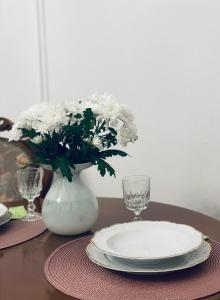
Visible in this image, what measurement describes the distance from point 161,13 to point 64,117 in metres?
0.87

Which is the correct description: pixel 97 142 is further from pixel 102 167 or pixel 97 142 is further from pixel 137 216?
pixel 137 216

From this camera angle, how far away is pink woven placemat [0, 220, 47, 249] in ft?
3.80

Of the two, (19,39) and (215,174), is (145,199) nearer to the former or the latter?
(215,174)

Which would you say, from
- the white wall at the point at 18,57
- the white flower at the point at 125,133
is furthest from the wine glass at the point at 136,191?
the white wall at the point at 18,57

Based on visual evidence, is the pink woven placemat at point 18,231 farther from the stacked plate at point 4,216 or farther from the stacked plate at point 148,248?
the stacked plate at point 148,248

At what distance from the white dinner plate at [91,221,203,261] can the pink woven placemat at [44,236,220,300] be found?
4cm

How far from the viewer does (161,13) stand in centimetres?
178

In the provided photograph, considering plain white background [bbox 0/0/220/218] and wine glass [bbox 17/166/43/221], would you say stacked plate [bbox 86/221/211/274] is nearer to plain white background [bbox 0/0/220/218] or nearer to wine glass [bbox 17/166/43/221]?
wine glass [bbox 17/166/43/221]

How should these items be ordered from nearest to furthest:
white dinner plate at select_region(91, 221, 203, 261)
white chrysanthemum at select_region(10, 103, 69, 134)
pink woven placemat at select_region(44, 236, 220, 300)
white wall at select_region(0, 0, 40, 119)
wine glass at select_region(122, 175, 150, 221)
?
1. pink woven placemat at select_region(44, 236, 220, 300)
2. white dinner plate at select_region(91, 221, 203, 261)
3. white chrysanthemum at select_region(10, 103, 69, 134)
4. wine glass at select_region(122, 175, 150, 221)
5. white wall at select_region(0, 0, 40, 119)

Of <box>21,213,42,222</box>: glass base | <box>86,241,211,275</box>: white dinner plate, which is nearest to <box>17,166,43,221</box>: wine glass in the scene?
<box>21,213,42,222</box>: glass base

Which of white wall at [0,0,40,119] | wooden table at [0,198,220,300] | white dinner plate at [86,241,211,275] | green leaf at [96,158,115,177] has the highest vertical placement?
white wall at [0,0,40,119]

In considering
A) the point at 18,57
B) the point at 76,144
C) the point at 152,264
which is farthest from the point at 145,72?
the point at 152,264

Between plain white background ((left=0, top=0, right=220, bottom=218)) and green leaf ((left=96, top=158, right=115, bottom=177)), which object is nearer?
green leaf ((left=96, top=158, right=115, bottom=177))

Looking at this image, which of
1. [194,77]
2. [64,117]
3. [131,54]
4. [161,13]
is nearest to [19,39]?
[131,54]
